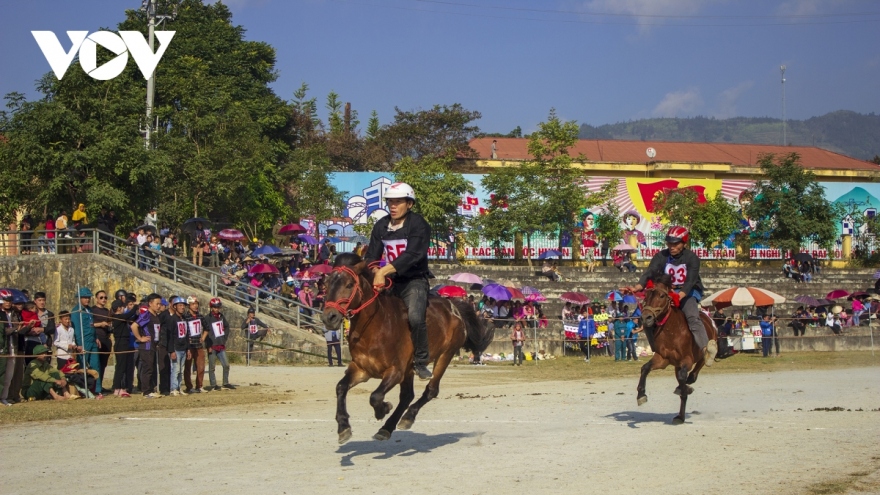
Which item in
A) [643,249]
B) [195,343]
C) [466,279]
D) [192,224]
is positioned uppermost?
[643,249]

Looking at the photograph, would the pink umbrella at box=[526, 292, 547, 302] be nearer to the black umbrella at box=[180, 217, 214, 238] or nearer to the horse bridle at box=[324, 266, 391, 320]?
the black umbrella at box=[180, 217, 214, 238]

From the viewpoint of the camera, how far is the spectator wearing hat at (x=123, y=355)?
20.3 meters

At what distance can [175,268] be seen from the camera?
33438 millimetres

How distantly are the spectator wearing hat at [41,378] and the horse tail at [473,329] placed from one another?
9.76m

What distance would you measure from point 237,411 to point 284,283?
67.8ft

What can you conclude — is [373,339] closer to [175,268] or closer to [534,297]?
[175,268]

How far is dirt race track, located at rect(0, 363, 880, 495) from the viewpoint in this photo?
953cm

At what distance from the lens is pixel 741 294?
1366 inches

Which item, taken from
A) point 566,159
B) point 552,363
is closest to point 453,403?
point 552,363

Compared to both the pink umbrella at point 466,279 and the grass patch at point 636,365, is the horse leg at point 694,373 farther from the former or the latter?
the pink umbrella at point 466,279

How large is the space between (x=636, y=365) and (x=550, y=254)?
2486cm

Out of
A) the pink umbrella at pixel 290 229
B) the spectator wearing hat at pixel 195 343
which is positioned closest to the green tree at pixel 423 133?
the pink umbrella at pixel 290 229

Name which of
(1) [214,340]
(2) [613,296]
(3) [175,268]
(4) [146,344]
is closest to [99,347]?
(4) [146,344]

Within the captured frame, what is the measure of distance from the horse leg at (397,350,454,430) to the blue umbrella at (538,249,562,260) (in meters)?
42.1
